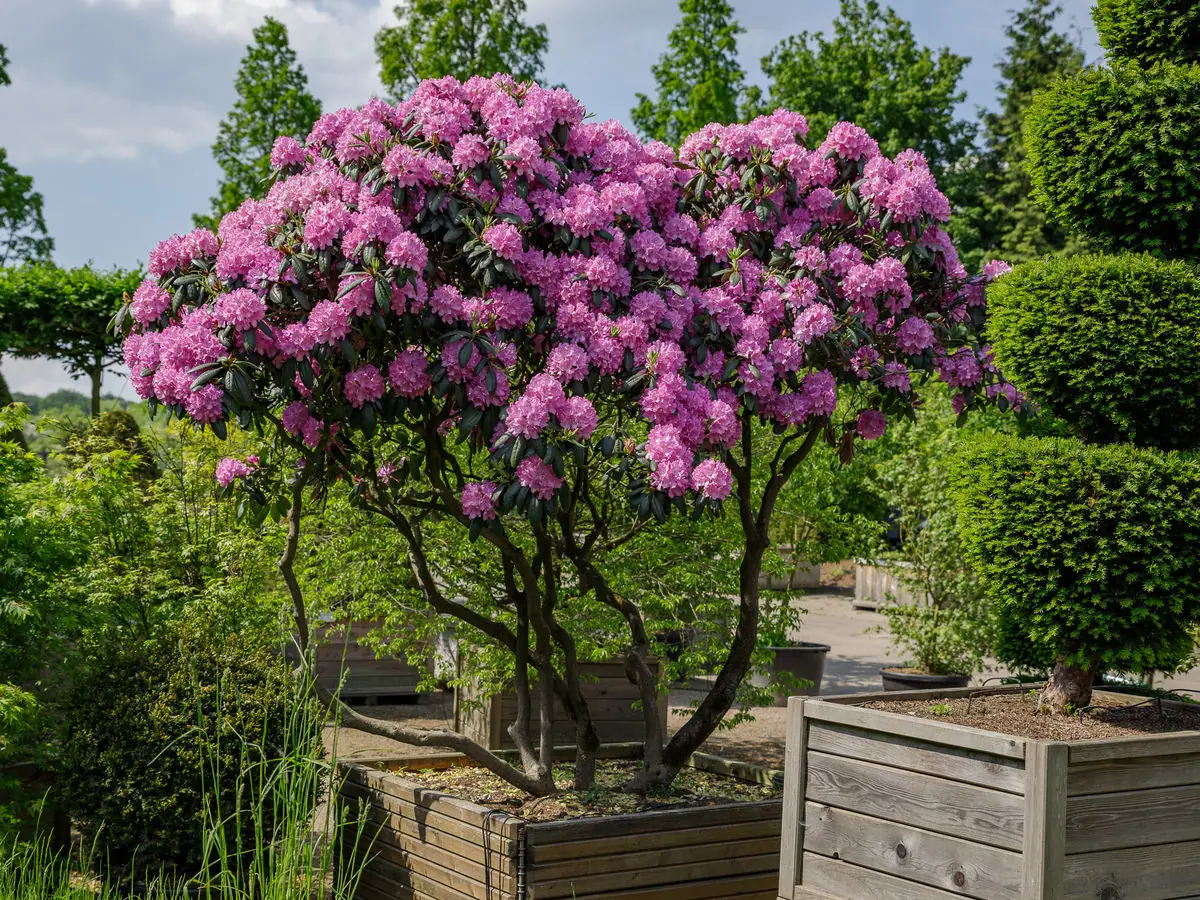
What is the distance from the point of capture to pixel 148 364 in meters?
3.84

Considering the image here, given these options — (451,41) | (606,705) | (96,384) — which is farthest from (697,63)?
(606,705)

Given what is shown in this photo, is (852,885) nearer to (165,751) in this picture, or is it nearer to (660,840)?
(660,840)

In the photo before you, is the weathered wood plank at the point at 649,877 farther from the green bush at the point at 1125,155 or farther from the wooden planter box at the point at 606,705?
the green bush at the point at 1125,155

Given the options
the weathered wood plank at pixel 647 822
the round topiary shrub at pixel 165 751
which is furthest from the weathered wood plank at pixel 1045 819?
the round topiary shrub at pixel 165 751

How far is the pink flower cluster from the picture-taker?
358 cm

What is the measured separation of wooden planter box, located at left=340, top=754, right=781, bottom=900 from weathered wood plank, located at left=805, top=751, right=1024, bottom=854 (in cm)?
86

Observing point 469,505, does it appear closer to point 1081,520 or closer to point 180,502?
point 1081,520

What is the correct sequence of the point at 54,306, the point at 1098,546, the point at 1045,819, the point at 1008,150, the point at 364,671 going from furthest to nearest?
1. the point at 1008,150
2. the point at 54,306
3. the point at 364,671
4. the point at 1098,546
5. the point at 1045,819

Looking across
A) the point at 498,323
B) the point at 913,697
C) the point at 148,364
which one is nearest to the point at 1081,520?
the point at 913,697

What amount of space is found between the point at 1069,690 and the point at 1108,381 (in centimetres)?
102

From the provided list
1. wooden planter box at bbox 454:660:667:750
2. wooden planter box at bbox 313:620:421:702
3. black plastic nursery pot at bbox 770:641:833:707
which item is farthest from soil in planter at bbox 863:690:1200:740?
wooden planter box at bbox 313:620:421:702

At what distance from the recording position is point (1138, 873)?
3115 millimetres

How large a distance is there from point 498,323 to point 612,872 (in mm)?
1965

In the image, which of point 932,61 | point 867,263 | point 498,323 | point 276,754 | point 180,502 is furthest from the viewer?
point 932,61
